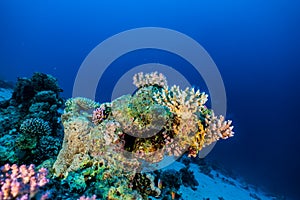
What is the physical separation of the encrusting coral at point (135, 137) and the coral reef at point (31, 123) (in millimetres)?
1789

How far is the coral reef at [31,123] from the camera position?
6.17 meters

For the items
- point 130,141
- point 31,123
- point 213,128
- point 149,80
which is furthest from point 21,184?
point 31,123

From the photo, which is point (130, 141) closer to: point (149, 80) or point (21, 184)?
point (149, 80)

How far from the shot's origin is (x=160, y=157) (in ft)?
15.1

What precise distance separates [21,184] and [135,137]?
2.25m

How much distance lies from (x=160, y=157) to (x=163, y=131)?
20.1 inches

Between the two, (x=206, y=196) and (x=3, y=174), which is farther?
(x=206, y=196)

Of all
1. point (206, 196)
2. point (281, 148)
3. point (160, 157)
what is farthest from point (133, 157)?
point (281, 148)

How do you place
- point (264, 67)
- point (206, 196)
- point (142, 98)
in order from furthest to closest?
point (264, 67), point (206, 196), point (142, 98)

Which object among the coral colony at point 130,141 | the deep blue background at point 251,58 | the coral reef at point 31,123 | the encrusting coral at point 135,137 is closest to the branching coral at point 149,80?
the coral colony at point 130,141

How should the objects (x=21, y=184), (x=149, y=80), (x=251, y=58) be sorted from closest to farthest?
(x=21, y=184) < (x=149, y=80) < (x=251, y=58)

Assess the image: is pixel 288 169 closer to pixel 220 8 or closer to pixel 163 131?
pixel 163 131

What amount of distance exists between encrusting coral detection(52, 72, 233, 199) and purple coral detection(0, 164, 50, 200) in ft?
3.64

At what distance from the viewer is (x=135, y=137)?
4.66m
